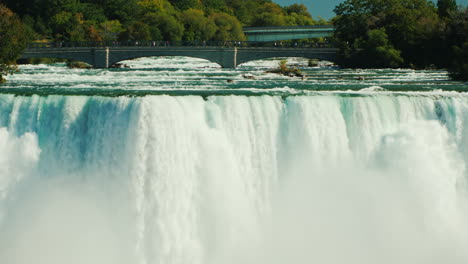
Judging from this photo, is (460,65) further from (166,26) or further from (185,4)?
(185,4)

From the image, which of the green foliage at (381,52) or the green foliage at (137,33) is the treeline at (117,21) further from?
the green foliage at (381,52)

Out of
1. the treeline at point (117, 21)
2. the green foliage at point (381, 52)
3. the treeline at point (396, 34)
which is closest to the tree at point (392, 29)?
the treeline at point (396, 34)

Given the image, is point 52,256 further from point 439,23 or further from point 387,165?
point 439,23

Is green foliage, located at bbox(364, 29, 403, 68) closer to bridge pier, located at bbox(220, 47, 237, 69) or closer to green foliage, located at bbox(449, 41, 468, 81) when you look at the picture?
bridge pier, located at bbox(220, 47, 237, 69)

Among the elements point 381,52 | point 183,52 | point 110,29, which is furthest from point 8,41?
point 110,29

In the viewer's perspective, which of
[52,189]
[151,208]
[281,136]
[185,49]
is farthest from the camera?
[185,49]

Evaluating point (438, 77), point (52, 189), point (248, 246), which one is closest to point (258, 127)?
point (248, 246)
